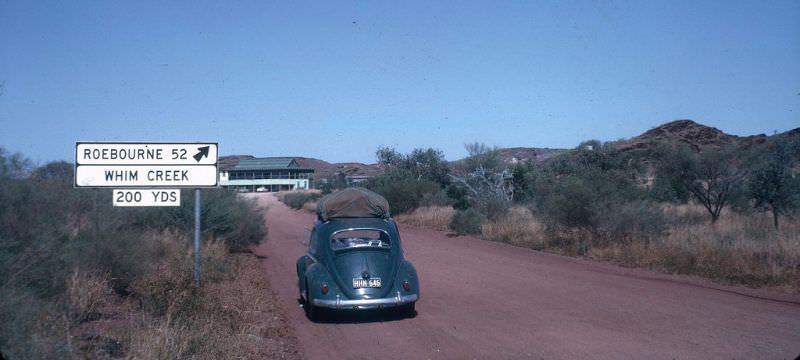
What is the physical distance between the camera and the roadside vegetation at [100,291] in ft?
22.3

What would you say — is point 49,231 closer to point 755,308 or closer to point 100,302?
point 100,302

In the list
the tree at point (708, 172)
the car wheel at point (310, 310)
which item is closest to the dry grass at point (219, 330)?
the car wheel at point (310, 310)

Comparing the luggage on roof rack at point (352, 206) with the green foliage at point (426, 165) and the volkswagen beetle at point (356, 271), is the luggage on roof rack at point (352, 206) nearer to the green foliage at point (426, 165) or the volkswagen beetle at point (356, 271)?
the volkswagen beetle at point (356, 271)

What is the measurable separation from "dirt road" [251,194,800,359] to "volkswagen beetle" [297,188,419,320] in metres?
0.42

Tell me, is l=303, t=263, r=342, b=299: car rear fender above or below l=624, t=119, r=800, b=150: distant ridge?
below

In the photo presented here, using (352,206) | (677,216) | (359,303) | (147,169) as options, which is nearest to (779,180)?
(677,216)

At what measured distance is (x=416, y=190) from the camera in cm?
3828

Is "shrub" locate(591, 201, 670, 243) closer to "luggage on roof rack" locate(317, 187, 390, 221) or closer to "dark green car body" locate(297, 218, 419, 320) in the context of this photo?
"luggage on roof rack" locate(317, 187, 390, 221)

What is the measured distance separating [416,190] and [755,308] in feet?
91.2

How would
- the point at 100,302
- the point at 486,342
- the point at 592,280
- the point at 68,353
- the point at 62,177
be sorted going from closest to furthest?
the point at 68,353 < the point at 486,342 < the point at 100,302 < the point at 62,177 < the point at 592,280

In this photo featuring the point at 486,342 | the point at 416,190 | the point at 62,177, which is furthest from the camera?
the point at 416,190

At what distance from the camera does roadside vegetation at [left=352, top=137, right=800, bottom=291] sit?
14781 millimetres

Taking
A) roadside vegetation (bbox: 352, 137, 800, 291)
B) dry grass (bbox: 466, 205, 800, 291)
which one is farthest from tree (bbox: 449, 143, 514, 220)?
dry grass (bbox: 466, 205, 800, 291)

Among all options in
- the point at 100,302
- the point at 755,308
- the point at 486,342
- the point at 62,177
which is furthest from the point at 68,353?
the point at 755,308
